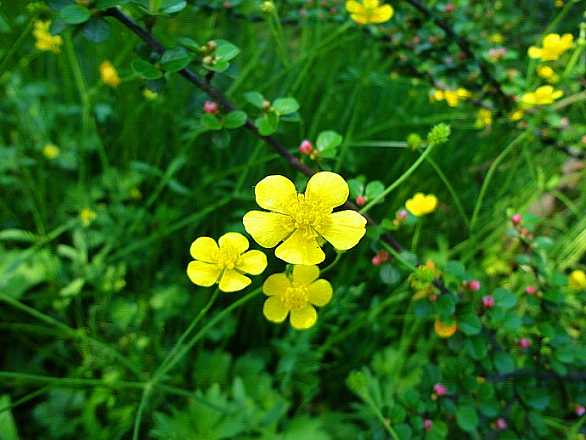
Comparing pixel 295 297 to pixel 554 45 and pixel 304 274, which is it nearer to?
pixel 304 274

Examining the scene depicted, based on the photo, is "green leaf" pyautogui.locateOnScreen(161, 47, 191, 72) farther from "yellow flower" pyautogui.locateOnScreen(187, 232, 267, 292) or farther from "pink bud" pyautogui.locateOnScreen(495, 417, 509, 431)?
"pink bud" pyautogui.locateOnScreen(495, 417, 509, 431)

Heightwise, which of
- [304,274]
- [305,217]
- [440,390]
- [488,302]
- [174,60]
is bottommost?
[440,390]

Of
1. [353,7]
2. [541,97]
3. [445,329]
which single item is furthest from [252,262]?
[541,97]

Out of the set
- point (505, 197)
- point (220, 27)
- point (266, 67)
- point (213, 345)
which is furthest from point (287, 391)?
point (220, 27)

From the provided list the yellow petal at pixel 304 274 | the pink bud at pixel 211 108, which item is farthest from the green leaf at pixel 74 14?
the yellow petal at pixel 304 274

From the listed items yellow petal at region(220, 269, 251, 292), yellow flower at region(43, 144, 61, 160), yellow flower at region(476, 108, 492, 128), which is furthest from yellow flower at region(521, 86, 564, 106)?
yellow flower at region(43, 144, 61, 160)
